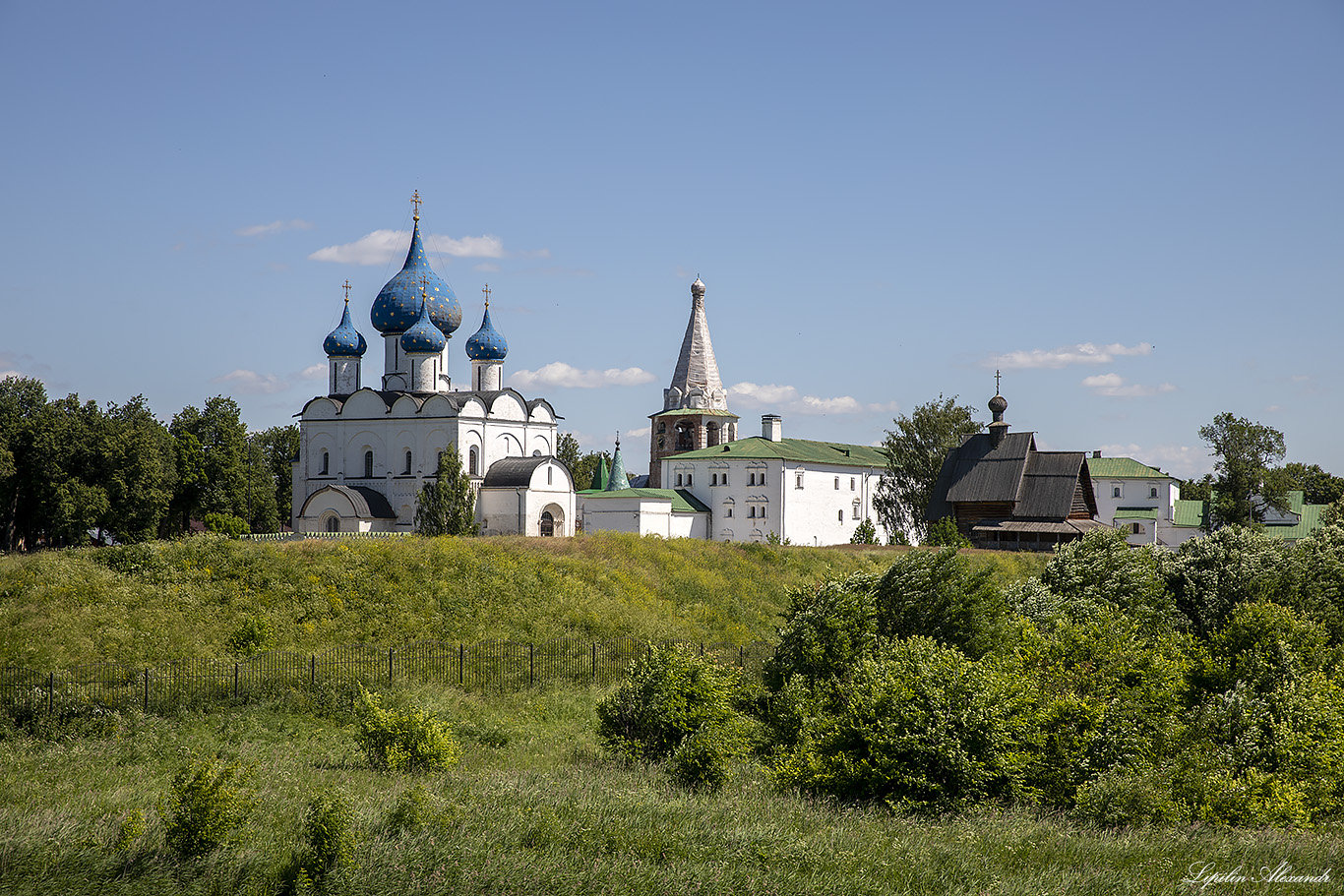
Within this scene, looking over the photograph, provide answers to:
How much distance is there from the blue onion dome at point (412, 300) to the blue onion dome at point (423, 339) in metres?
0.66

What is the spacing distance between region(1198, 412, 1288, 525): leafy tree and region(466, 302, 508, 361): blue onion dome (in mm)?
43900

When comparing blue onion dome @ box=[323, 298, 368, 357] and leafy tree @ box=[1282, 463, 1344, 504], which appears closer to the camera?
blue onion dome @ box=[323, 298, 368, 357]

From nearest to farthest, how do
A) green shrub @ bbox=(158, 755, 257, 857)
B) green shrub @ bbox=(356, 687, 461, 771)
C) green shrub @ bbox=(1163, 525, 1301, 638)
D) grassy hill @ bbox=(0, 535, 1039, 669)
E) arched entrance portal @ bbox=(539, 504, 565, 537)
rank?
green shrub @ bbox=(158, 755, 257, 857)
green shrub @ bbox=(356, 687, 461, 771)
grassy hill @ bbox=(0, 535, 1039, 669)
green shrub @ bbox=(1163, 525, 1301, 638)
arched entrance portal @ bbox=(539, 504, 565, 537)

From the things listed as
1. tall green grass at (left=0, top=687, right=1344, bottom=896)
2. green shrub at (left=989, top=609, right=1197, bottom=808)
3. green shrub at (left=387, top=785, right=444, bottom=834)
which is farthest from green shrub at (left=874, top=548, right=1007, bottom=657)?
green shrub at (left=387, top=785, right=444, bottom=834)

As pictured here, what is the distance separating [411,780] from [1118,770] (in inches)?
399

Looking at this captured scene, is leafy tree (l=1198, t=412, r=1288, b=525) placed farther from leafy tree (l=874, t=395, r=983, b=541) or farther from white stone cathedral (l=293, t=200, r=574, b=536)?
white stone cathedral (l=293, t=200, r=574, b=536)

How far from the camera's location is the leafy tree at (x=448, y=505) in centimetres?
3672

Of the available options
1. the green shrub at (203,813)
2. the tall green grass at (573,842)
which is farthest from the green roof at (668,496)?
the green shrub at (203,813)

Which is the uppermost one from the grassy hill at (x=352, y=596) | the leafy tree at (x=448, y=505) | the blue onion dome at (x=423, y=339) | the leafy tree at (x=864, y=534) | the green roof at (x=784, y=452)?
the blue onion dome at (x=423, y=339)

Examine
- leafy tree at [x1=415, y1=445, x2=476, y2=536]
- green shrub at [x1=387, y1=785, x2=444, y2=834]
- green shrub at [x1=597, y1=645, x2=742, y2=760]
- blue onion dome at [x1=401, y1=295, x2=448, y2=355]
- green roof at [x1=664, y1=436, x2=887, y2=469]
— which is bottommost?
green shrub at [x1=387, y1=785, x2=444, y2=834]

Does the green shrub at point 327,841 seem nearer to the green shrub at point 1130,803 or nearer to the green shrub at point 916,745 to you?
the green shrub at point 916,745

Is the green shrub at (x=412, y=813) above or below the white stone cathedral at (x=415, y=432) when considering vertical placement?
below

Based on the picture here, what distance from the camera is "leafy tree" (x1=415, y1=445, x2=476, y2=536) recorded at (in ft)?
120

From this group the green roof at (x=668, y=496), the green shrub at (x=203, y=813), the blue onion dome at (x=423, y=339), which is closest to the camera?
the green shrub at (x=203, y=813)
